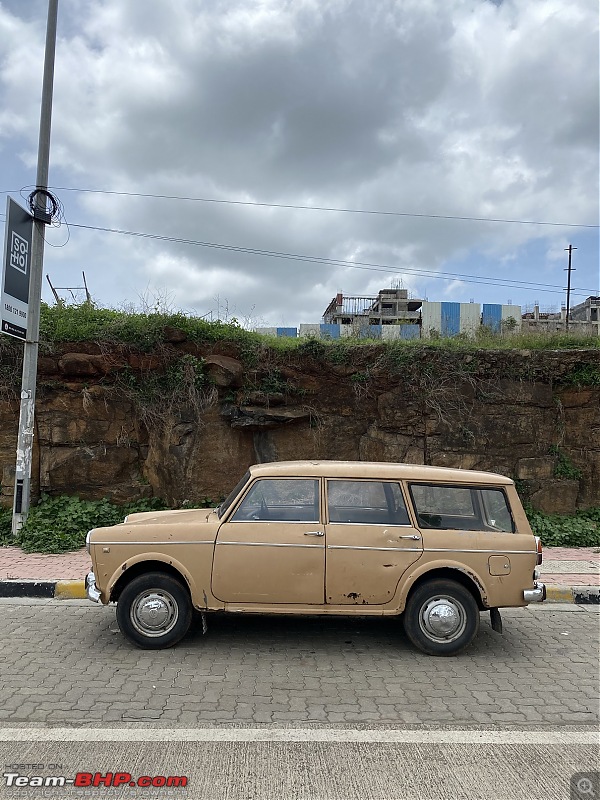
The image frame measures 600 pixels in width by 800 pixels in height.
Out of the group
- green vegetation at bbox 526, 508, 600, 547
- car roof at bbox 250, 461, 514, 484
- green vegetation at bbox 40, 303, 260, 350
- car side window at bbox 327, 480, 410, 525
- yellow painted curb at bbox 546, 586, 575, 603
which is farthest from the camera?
green vegetation at bbox 40, 303, 260, 350

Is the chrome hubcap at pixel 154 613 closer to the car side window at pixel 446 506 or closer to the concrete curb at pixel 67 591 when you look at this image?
the concrete curb at pixel 67 591

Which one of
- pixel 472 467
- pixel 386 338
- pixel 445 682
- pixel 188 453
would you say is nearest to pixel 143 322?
pixel 188 453

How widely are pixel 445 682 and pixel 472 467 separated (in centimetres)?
600

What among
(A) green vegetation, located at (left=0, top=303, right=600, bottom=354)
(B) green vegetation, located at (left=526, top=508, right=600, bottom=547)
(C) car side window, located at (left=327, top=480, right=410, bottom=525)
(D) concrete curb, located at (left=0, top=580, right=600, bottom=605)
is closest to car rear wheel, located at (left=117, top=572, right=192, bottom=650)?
(C) car side window, located at (left=327, top=480, right=410, bottom=525)

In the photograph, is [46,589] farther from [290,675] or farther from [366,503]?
[366,503]

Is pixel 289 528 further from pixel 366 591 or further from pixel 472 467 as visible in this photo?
pixel 472 467

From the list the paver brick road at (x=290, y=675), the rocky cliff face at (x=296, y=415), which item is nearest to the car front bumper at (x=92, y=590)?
the paver brick road at (x=290, y=675)

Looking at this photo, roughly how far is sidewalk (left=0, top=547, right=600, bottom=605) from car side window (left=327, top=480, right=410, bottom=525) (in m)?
2.94

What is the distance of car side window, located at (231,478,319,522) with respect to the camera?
490cm

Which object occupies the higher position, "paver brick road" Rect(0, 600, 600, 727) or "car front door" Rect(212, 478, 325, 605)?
"car front door" Rect(212, 478, 325, 605)

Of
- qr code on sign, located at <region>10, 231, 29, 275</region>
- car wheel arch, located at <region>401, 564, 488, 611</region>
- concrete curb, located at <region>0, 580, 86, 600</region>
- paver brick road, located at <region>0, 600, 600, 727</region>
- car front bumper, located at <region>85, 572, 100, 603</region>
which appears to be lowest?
paver brick road, located at <region>0, 600, 600, 727</region>

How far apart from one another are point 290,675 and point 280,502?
139 centimetres

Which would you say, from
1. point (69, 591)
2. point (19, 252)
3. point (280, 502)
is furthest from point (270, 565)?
point (19, 252)

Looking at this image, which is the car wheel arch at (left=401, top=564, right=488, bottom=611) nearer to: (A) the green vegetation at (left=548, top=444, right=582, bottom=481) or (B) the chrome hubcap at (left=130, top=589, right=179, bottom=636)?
(B) the chrome hubcap at (left=130, top=589, right=179, bottom=636)
